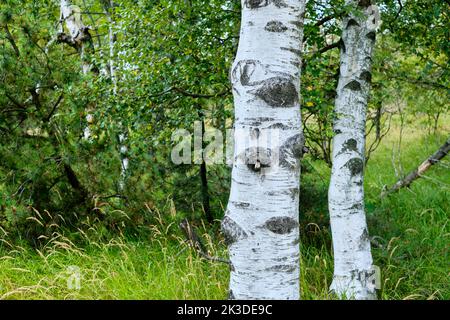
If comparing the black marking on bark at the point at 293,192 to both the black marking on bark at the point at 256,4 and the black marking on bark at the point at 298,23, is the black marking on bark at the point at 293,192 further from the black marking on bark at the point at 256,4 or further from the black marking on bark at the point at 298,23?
the black marking on bark at the point at 256,4

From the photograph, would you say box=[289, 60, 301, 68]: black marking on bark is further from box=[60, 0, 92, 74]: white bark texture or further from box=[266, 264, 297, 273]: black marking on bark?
box=[60, 0, 92, 74]: white bark texture

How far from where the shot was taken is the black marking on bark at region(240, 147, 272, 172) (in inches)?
97.0

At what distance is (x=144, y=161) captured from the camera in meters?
5.38

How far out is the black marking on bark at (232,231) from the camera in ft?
8.32

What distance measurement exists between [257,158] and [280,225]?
0.37 m

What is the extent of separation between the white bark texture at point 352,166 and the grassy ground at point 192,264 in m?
0.23

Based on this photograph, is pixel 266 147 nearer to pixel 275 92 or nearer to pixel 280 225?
pixel 275 92

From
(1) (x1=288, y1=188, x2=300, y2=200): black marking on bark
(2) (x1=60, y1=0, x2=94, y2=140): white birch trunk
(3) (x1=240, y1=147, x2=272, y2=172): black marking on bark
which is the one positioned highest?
(2) (x1=60, y1=0, x2=94, y2=140): white birch trunk

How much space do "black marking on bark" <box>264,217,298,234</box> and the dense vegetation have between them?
1.24 m

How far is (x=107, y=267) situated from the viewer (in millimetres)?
4410

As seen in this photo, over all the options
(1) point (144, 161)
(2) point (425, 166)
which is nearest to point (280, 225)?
(1) point (144, 161)

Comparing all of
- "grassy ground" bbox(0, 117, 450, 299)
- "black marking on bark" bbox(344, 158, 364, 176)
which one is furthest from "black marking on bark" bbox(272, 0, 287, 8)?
"grassy ground" bbox(0, 117, 450, 299)
